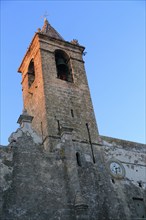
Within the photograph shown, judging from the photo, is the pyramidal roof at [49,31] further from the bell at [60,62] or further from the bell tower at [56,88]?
the bell at [60,62]

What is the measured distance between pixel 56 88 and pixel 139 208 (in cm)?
711

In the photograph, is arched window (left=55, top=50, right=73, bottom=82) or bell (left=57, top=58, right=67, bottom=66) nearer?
arched window (left=55, top=50, right=73, bottom=82)

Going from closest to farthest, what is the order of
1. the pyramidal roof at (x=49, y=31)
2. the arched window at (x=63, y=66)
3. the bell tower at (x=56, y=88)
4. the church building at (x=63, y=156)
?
the church building at (x=63, y=156) → the bell tower at (x=56, y=88) → the arched window at (x=63, y=66) → the pyramidal roof at (x=49, y=31)

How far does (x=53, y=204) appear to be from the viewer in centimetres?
1160

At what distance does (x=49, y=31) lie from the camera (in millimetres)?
19750

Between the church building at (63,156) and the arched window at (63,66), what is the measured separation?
56 mm

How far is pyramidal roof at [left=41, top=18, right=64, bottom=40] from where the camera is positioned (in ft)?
62.8

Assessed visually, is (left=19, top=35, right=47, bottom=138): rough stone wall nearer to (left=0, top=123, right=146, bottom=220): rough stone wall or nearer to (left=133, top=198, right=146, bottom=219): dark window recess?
(left=0, top=123, right=146, bottom=220): rough stone wall

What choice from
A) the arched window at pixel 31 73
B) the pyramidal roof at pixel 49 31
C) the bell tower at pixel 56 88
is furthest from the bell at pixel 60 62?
the arched window at pixel 31 73

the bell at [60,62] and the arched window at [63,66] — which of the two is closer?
the arched window at [63,66]

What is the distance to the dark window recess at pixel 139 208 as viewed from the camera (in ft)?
48.6

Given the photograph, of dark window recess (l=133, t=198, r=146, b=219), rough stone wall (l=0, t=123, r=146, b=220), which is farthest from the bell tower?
dark window recess (l=133, t=198, r=146, b=219)

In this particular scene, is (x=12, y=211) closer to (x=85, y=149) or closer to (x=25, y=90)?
(x=85, y=149)

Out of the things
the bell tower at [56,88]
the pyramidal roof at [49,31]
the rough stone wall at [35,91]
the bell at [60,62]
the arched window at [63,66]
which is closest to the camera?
the bell tower at [56,88]
